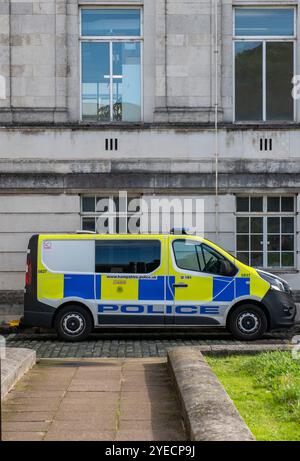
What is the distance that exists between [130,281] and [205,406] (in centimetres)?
1007

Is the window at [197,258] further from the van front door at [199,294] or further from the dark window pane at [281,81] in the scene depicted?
the dark window pane at [281,81]

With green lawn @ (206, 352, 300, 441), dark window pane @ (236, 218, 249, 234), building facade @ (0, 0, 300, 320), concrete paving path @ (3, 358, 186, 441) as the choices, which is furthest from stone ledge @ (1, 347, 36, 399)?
dark window pane @ (236, 218, 249, 234)

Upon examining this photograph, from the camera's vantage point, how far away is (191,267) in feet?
55.9

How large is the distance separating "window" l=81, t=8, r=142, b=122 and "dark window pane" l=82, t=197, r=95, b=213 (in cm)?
215

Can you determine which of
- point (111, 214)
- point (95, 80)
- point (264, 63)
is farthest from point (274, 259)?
point (95, 80)

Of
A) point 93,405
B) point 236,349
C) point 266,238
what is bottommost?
point 236,349

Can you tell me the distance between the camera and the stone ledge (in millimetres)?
8659

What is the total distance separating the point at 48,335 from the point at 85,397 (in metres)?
9.65

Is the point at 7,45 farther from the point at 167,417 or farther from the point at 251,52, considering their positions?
the point at 167,417

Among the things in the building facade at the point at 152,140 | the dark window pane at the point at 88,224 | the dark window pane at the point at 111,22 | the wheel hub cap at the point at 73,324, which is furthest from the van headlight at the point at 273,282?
the dark window pane at the point at 111,22

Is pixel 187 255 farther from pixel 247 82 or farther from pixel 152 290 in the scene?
pixel 247 82

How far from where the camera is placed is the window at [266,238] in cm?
2175

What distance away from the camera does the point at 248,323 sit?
1698 cm

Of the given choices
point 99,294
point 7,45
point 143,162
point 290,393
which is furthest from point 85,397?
point 7,45
